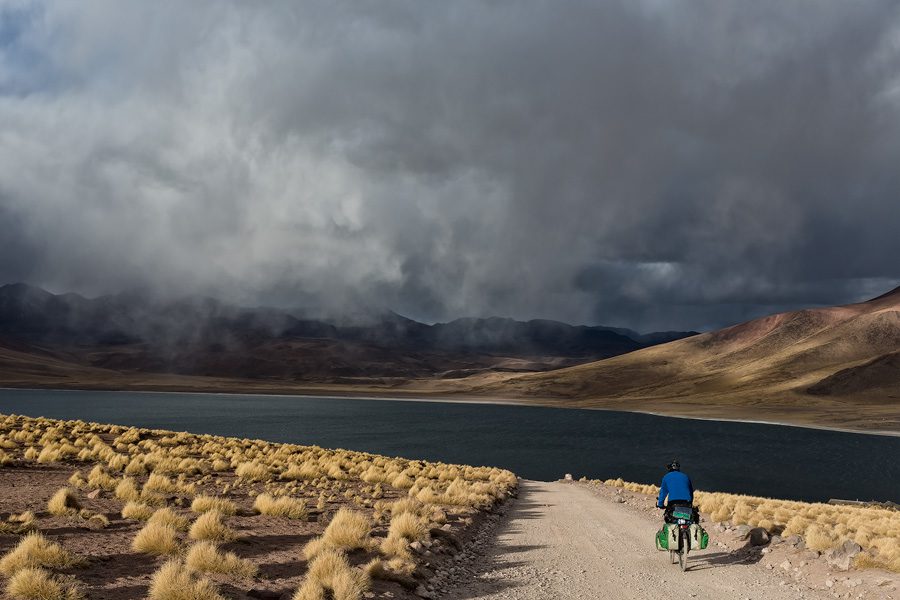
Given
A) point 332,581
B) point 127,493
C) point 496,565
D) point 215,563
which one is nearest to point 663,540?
point 496,565

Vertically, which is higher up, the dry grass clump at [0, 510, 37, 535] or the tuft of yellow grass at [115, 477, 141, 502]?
the dry grass clump at [0, 510, 37, 535]

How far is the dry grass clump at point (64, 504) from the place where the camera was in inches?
547

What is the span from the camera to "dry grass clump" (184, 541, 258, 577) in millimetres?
10055

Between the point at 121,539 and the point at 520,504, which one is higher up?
the point at 121,539

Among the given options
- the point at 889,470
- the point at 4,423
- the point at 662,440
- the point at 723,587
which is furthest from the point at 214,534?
the point at 662,440

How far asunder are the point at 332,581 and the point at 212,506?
7.34 meters

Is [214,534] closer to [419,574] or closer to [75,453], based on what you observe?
[419,574]

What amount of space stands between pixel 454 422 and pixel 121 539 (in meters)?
123

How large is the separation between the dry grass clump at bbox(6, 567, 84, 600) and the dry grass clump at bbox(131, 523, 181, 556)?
2.61 m

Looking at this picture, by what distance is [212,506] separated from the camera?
1557cm

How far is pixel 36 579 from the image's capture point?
27.1ft

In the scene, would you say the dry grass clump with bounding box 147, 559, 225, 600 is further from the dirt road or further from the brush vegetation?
the dirt road

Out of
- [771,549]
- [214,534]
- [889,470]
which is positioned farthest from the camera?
[889,470]

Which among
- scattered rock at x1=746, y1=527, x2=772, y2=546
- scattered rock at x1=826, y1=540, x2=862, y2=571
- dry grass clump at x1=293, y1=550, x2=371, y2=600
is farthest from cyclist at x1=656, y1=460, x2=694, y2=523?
dry grass clump at x1=293, y1=550, x2=371, y2=600
